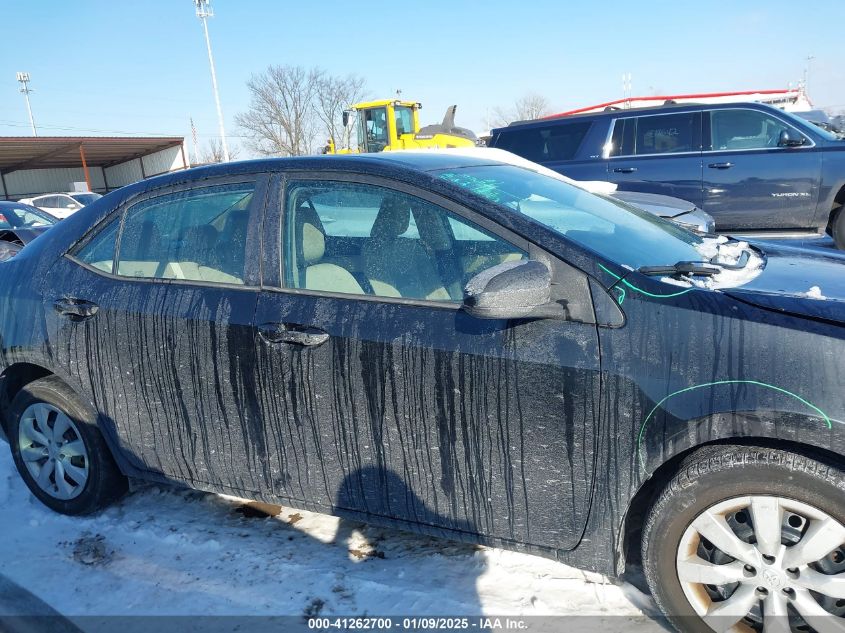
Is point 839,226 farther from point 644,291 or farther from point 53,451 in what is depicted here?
point 53,451

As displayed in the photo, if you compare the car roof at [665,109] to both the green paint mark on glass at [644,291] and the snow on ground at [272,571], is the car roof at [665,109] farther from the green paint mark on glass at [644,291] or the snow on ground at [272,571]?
the snow on ground at [272,571]

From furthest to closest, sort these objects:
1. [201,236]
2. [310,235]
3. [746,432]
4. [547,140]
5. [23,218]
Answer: [23,218] → [547,140] → [201,236] → [310,235] → [746,432]

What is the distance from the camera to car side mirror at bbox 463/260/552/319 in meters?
2.05

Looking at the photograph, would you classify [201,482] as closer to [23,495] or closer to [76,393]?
[76,393]

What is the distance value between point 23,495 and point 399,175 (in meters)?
2.78

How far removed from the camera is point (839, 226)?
23.9ft

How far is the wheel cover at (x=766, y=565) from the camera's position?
1.93m

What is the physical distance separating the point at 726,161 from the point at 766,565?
22.0 feet

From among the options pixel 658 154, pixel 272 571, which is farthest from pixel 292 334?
pixel 658 154

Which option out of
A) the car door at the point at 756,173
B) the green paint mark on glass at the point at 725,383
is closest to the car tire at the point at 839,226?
the car door at the point at 756,173

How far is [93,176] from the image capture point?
44156 millimetres

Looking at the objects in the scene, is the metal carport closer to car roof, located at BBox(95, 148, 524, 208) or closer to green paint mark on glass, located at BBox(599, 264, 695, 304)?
car roof, located at BBox(95, 148, 524, 208)

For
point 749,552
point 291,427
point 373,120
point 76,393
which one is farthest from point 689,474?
point 373,120

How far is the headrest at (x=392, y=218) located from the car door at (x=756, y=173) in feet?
20.6
